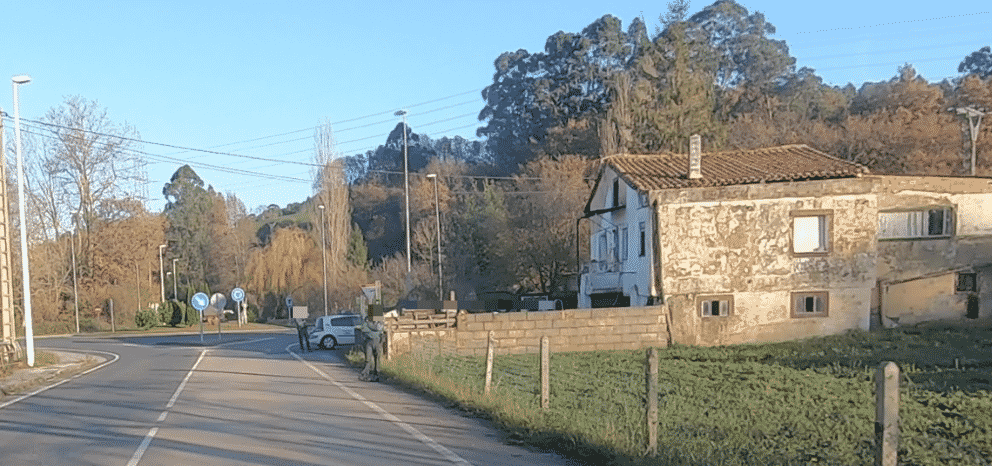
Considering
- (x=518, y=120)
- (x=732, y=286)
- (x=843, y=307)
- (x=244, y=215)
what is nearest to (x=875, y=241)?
(x=843, y=307)

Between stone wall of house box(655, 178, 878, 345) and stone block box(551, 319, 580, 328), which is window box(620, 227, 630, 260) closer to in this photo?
stone wall of house box(655, 178, 878, 345)

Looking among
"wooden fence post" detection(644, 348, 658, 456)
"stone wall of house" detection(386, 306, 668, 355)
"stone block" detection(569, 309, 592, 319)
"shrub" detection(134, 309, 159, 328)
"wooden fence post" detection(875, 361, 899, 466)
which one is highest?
"wooden fence post" detection(875, 361, 899, 466)

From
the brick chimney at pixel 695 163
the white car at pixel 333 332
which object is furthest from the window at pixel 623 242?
the white car at pixel 333 332

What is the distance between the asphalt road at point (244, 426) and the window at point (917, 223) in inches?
743

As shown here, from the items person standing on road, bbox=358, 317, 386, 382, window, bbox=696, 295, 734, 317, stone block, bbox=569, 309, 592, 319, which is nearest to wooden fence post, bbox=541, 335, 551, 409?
person standing on road, bbox=358, 317, 386, 382


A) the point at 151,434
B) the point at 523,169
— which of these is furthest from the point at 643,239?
the point at 523,169

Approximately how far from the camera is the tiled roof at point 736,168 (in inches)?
1175

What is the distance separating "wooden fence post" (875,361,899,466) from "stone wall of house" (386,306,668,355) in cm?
2119

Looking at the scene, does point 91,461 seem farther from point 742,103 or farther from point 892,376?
point 742,103

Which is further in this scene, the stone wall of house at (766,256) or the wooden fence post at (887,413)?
the stone wall of house at (766,256)

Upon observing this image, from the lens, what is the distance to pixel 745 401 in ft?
46.8

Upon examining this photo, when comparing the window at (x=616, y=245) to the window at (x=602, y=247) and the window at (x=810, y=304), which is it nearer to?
the window at (x=602, y=247)

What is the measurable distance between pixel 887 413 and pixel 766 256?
23873 mm

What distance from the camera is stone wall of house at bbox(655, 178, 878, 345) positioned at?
2906 cm
